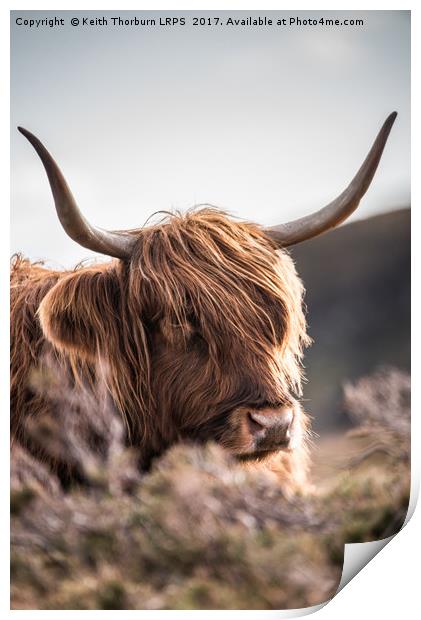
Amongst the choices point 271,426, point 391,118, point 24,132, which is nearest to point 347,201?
point 391,118

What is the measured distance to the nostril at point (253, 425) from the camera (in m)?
2.78

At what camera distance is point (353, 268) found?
3.01 metres

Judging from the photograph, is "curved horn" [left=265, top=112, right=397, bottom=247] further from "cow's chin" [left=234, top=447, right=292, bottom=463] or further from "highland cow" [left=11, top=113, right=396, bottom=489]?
"cow's chin" [left=234, top=447, right=292, bottom=463]

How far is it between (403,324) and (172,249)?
0.82 m

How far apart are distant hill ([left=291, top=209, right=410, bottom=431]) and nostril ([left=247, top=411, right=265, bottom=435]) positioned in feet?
0.96

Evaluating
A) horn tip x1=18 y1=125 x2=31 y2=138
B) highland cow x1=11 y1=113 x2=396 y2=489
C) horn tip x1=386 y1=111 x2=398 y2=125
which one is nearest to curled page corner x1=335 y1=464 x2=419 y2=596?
highland cow x1=11 y1=113 x2=396 y2=489

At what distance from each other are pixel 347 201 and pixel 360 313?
0.38 metres

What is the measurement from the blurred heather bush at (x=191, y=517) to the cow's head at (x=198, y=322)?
116 millimetres

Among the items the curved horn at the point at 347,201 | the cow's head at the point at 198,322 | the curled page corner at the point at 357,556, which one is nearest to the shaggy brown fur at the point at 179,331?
the cow's head at the point at 198,322

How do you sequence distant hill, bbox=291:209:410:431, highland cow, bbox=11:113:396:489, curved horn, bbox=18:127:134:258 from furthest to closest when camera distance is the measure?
distant hill, bbox=291:209:410:431, highland cow, bbox=11:113:396:489, curved horn, bbox=18:127:134:258

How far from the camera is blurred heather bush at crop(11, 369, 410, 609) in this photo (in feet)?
8.59

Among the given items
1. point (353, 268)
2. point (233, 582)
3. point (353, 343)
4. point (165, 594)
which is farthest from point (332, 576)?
point (353, 268)

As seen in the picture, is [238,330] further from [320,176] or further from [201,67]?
[201,67]

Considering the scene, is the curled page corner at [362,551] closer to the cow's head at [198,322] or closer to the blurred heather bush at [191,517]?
the blurred heather bush at [191,517]
